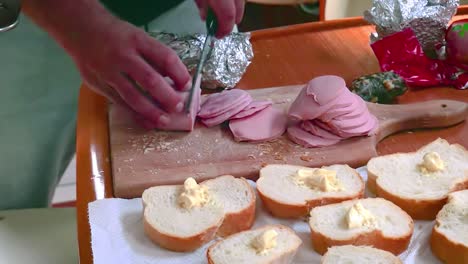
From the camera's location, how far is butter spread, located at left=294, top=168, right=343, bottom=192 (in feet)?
4.10

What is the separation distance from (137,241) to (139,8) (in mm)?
868

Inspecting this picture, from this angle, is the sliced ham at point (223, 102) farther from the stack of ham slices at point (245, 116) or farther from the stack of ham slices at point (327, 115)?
the stack of ham slices at point (327, 115)

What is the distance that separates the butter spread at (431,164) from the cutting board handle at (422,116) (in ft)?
0.54

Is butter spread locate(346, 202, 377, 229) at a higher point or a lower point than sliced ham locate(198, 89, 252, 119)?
lower

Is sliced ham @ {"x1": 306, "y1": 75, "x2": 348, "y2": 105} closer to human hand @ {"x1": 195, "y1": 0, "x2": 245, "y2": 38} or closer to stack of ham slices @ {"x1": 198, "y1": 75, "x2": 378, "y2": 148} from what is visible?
stack of ham slices @ {"x1": 198, "y1": 75, "x2": 378, "y2": 148}

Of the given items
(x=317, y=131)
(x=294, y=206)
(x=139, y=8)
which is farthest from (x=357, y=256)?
(x=139, y=8)

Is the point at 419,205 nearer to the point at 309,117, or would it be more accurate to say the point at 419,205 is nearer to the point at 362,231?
the point at 362,231

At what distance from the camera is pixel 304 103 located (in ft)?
4.58

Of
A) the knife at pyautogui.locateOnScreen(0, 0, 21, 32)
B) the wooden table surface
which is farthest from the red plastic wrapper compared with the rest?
the knife at pyautogui.locateOnScreen(0, 0, 21, 32)

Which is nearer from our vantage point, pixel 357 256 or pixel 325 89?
pixel 357 256

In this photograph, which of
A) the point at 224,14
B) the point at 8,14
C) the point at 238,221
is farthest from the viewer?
the point at 224,14

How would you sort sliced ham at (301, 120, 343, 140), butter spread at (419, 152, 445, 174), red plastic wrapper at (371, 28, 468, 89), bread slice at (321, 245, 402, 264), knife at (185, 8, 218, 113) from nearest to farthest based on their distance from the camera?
bread slice at (321, 245, 402, 264) → butter spread at (419, 152, 445, 174) → sliced ham at (301, 120, 343, 140) → knife at (185, 8, 218, 113) → red plastic wrapper at (371, 28, 468, 89)

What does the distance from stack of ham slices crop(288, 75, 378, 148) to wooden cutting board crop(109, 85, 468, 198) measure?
2 cm

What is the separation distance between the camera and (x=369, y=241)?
1144 mm
